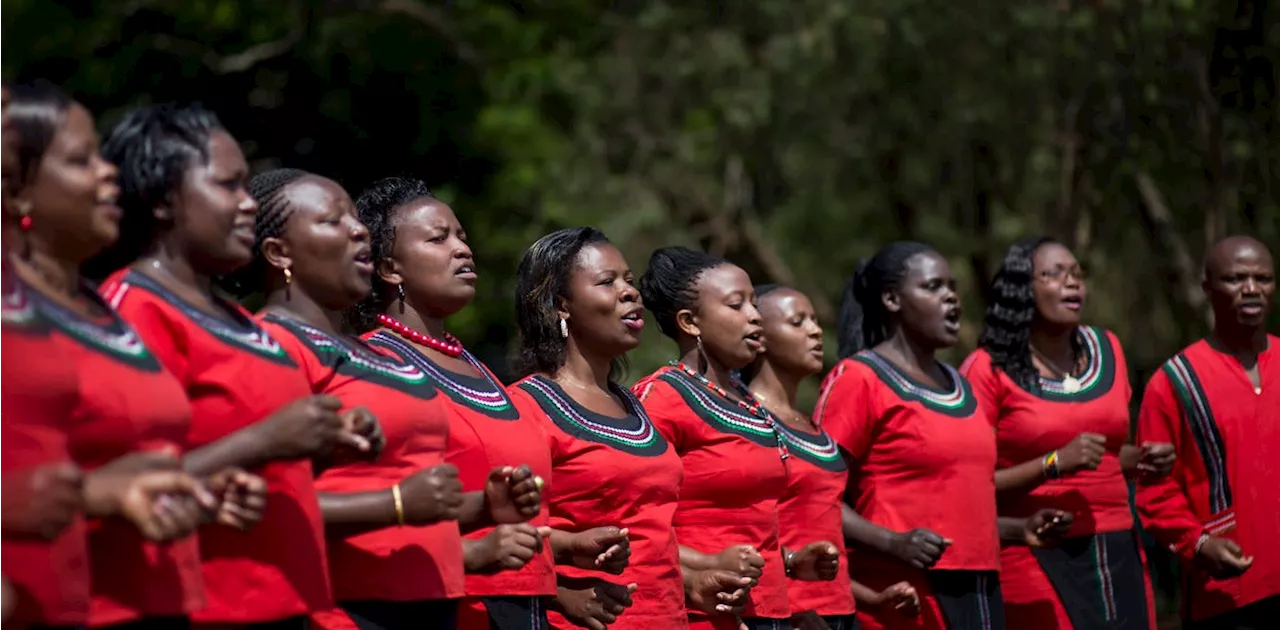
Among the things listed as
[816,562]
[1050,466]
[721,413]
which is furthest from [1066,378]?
[721,413]

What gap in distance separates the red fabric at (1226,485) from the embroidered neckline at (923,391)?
1088 millimetres

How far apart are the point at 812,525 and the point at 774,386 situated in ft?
2.05

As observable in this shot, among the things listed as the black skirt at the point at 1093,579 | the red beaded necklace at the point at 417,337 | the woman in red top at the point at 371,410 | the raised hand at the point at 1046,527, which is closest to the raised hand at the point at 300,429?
the woman in red top at the point at 371,410

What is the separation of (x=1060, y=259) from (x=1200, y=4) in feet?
14.3

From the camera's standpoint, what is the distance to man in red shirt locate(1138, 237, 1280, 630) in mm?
7125

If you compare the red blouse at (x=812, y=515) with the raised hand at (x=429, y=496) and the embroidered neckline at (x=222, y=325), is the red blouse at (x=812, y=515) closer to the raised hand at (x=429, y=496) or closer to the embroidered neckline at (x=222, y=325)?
the raised hand at (x=429, y=496)

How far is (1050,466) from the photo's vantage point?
6789mm

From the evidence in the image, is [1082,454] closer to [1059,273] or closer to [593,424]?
[1059,273]

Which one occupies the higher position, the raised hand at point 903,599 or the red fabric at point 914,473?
the red fabric at point 914,473

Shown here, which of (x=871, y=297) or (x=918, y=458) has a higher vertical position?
(x=871, y=297)

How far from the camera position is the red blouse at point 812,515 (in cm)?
625

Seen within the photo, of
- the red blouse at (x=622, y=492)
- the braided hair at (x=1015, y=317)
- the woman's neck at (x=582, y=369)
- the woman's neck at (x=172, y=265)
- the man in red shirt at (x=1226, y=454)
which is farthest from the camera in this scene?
the braided hair at (x=1015, y=317)

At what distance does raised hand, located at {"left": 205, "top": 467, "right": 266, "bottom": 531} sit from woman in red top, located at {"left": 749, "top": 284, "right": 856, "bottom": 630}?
2865mm

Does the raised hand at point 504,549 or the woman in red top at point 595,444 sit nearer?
the raised hand at point 504,549
